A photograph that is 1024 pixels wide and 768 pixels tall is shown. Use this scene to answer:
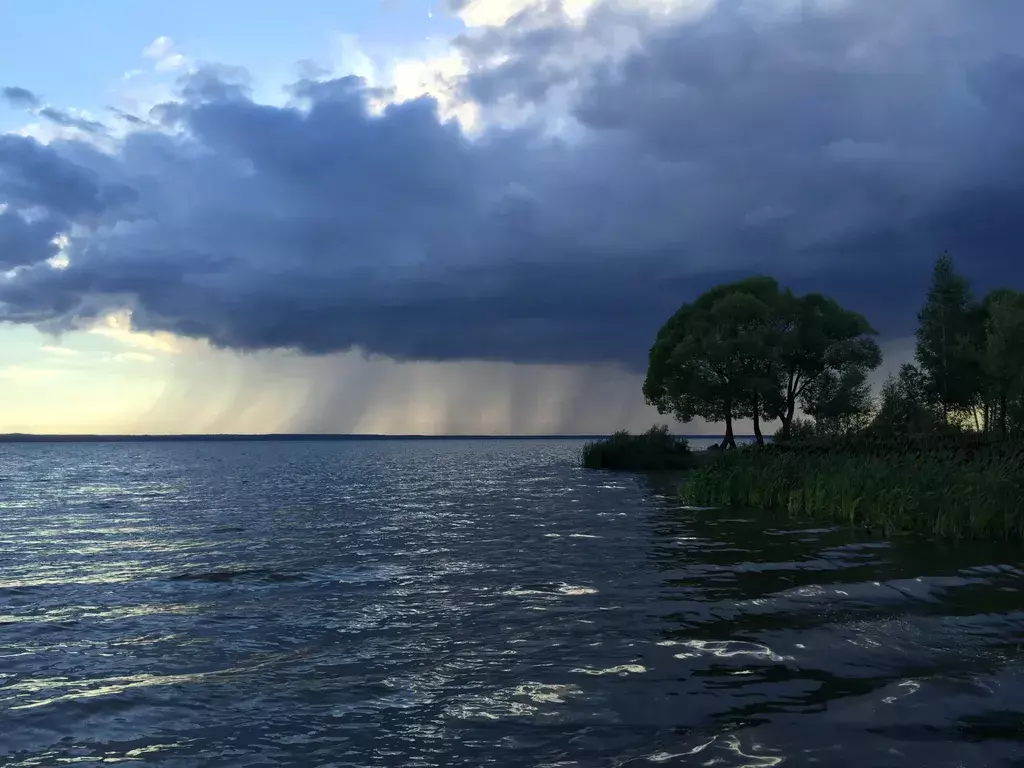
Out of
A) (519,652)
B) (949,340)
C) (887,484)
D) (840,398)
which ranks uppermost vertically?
(949,340)

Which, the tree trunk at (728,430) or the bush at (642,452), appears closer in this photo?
the bush at (642,452)

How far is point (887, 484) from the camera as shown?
24641mm

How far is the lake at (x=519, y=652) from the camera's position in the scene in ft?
24.5

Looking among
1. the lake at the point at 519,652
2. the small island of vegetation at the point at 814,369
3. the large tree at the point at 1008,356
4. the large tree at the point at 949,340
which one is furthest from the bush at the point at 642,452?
the lake at the point at 519,652

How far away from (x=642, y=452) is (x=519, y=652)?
57359 millimetres

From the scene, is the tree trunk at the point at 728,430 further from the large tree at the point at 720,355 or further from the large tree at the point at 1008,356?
the large tree at the point at 1008,356

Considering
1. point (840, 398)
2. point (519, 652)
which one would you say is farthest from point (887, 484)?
point (840, 398)

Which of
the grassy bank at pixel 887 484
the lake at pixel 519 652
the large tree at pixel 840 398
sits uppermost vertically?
the large tree at pixel 840 398

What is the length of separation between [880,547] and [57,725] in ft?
62.6

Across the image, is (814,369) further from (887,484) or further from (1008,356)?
(887,484)

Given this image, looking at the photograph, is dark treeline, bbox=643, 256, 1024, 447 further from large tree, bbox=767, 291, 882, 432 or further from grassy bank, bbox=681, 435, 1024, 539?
grassy bank, bbox=681, 435, 1024, 539

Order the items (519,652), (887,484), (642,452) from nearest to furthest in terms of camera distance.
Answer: (519,652) < (887,484) < (642,452)

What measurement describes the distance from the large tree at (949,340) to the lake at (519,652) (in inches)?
2437

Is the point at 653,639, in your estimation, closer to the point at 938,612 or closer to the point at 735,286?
the point at 938,612
